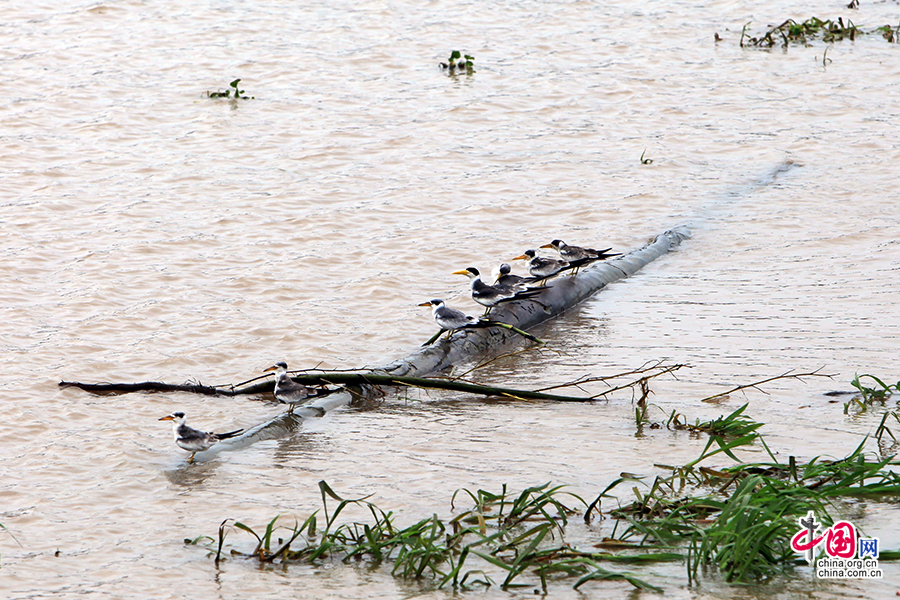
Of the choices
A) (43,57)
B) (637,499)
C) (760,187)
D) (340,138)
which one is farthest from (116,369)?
(43,57)

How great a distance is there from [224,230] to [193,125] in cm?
436

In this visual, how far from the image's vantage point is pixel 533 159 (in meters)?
14.8

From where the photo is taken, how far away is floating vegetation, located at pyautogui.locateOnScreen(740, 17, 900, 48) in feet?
69.9

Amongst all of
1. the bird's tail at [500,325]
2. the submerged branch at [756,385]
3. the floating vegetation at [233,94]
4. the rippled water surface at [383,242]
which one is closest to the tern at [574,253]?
the rippled water surface at [383,242]

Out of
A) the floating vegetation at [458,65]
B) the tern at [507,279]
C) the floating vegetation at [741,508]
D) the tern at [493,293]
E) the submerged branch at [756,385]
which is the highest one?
the floating vegetation at [458,65]

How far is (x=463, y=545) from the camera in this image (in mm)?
5195

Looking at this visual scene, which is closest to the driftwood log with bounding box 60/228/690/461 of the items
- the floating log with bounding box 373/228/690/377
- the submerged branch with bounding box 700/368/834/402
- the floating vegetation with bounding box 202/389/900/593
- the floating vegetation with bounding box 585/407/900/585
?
the floating log with bounding box 373/228/690/377

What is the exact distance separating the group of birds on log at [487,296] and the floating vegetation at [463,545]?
65.8 inches

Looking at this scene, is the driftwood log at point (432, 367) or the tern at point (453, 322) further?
the tern at point (453, 322)

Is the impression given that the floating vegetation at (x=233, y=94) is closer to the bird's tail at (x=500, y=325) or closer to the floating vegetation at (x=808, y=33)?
the bird's tail at (x=500, y=325)

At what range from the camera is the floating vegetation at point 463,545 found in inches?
187

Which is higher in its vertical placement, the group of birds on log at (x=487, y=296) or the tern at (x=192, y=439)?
the group of birds on log at (x=487, y=296)

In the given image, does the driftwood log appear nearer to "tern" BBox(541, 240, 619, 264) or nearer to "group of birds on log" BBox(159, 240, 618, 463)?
"group of birds on log" BBox(159, 240, 618, 463)

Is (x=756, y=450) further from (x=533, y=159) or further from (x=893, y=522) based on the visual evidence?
(x=533, y=159)
